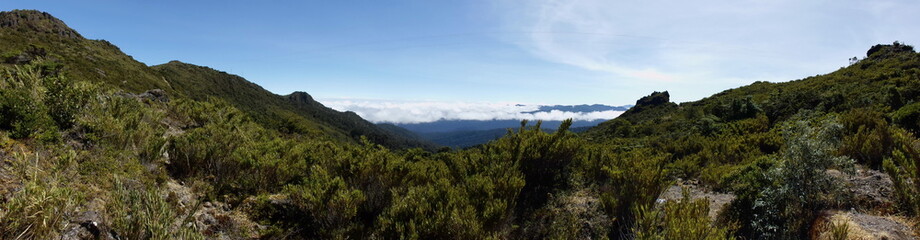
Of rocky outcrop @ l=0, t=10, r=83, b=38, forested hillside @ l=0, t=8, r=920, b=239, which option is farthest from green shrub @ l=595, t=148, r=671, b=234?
rocky outcrop @ l=0, t=10, r=83, b=38

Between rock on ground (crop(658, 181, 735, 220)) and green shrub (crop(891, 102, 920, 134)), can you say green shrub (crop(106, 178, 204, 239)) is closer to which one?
rock on ground (crop(658, 181, 735, 220))

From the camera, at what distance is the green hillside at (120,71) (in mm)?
39500

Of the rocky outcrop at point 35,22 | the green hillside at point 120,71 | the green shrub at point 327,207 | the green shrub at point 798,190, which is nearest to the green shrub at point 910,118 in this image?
the green shrub at point 798,190

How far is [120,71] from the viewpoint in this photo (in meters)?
57.1

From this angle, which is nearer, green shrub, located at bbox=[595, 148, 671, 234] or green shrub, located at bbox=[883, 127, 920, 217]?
green shrub, located at bbox=[883, 127, 920, 217]

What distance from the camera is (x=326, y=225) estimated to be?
549 cm

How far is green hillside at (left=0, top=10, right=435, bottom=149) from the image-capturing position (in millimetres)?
39500

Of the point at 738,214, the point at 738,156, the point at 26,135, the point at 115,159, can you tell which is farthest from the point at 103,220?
the point at 738,156

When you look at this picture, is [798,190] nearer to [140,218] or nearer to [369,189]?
[369,189]

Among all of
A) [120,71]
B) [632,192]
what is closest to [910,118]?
[632,192]

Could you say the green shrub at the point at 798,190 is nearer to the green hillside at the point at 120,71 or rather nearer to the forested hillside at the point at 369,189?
the forested hillside at the point at 369,189

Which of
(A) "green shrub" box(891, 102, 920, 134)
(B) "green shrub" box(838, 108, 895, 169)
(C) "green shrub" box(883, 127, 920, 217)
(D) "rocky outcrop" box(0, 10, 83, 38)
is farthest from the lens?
(D) "rocky outcrop" box(0, 10, 83, 38)

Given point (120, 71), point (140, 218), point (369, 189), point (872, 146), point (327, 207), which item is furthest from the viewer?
point (120, 71)

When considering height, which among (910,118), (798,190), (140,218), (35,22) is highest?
(35,22)
